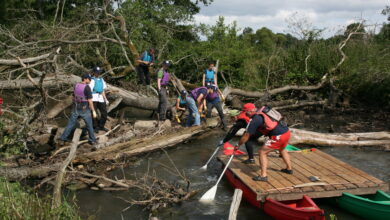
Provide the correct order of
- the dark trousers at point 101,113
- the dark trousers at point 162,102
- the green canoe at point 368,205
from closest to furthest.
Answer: the green canoe at point 368,205, the dark trousers at point 101,113, the dark trousers at point 162,102

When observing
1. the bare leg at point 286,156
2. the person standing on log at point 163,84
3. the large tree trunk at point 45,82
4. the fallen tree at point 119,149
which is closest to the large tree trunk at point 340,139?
the fallen tree at point 119,149

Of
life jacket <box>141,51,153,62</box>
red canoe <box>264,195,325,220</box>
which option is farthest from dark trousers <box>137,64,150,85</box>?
red canoe <box>264,195,325,220</box>

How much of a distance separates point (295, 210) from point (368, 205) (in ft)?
4.29

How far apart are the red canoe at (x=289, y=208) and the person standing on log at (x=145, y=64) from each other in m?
6.21

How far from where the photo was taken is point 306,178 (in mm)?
6656

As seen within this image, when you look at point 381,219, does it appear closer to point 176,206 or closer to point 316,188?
point 316,188

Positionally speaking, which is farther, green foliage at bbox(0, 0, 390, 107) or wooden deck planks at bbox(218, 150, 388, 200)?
green foliage at bbox(0, 0, 390, 107)

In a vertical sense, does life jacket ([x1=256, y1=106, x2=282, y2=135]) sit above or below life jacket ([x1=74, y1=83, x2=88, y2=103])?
below

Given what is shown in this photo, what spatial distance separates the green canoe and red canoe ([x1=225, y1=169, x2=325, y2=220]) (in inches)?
30.7

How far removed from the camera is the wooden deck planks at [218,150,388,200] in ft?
20.1

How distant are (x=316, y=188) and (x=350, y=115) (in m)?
9.42

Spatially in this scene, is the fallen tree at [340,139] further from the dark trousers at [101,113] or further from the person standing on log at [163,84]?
the dark trousers at [101,113]

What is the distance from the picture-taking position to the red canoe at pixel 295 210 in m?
5.32

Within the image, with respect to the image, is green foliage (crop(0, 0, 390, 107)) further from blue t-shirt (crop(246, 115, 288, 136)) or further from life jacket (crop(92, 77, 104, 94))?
blue t-shirt (crop(246, 115, 288, 136))
